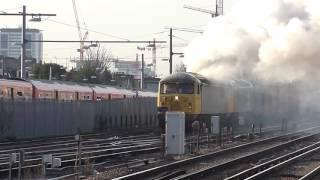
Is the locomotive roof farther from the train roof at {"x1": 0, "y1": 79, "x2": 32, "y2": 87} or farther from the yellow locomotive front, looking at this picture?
the train roof at {"x1": 0, "y1": 79, "x2": 32, "y2": 87}

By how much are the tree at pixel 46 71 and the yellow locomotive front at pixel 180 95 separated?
2434 inches

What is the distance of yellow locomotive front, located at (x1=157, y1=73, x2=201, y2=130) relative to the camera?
113 feet

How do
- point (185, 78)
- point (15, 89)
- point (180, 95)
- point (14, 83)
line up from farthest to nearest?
point (15, 89), point (14, 83), point (180, 95), point (185, 78)

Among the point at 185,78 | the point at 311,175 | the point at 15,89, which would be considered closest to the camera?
the point at 311,175

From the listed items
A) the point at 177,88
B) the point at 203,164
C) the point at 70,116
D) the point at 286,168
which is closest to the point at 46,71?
the point at 70,116

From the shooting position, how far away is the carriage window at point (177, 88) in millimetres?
34594

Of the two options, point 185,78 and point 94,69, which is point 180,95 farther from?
point 94,69

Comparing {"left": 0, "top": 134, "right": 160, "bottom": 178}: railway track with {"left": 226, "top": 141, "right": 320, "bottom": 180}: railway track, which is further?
{"left": 0, "top": 134, "right": 160, "bottom": 178}: railway track

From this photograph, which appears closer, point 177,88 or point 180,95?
point 180,95

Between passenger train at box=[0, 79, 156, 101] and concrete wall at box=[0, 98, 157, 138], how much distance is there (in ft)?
6.77

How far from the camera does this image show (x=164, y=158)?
877 inches

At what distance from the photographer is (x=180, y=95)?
35.1 meters

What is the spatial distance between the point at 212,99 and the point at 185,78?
9.25ft

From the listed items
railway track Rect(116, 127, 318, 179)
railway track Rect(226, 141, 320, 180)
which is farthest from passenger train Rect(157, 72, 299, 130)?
railway track Rect(226, 141, 320, 180)
